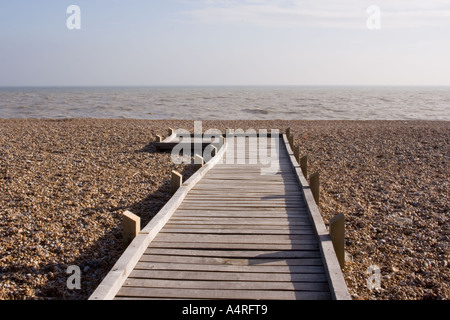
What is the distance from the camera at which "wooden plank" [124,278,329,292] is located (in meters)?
4.12

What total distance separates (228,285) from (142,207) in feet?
14.3

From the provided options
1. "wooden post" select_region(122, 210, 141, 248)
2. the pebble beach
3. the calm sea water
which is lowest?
the pebble beach

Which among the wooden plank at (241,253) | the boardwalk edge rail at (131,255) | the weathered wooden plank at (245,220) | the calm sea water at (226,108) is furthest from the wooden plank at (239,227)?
the calm sea water at (226,108)

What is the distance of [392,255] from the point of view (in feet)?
19.8

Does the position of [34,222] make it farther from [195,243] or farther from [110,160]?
[110,160]

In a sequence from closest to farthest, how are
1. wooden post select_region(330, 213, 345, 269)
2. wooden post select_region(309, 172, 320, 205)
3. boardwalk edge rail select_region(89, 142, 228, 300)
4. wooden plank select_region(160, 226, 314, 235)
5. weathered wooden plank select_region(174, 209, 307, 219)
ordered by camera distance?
boardwalk edge rail select_region(89, 142, 228, 300)
wooden post select_region(330, 213, 345, 269)
wooden plank select_region(160, 226, 314, 235)
weathered wooden plank select_region(174, 209, 307, 219)
wooden post select_region(309, 172, 320, 205)

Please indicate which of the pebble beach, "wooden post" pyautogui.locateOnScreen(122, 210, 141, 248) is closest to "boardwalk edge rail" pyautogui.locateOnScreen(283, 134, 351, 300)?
the pebble beach

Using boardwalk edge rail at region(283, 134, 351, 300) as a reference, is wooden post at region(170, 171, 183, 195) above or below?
above

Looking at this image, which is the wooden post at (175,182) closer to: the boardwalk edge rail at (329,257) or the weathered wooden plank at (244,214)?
the weathered wooden plank at (244,214)

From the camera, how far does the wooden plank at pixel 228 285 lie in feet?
13.5

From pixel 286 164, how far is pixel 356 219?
10.9ft

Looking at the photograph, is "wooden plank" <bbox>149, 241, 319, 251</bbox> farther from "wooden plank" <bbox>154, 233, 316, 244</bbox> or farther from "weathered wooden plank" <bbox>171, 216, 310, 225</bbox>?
"weathered wooden plank" <bbox>171, 216, 310, 225</bbox>

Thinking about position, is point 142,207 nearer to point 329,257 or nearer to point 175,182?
point 175,182
